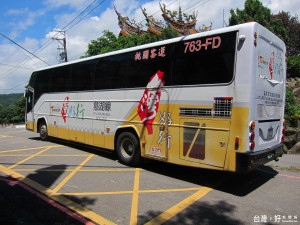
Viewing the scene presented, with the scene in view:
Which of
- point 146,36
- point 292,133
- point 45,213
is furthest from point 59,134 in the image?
point 146,36

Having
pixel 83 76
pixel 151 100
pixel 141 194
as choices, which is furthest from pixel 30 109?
pixel 141 194

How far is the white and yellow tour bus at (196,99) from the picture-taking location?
15.1 ft

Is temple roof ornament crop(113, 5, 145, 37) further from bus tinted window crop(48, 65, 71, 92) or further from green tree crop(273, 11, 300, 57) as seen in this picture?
bus tinted window crop(48, 65, 71, 92)

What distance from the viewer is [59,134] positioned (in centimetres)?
1008

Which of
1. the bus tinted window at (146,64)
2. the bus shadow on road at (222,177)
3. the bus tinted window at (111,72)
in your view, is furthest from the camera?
the bus tinted window at (111,72)

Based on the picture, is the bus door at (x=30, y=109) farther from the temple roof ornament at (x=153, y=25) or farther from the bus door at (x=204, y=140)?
the temple roof ornament at (x=153, y=25)

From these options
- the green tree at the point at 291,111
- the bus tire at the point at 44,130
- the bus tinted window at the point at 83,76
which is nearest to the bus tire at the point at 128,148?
the bus tinted window at the point at 83,76

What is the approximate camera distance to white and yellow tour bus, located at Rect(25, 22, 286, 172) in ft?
15.1

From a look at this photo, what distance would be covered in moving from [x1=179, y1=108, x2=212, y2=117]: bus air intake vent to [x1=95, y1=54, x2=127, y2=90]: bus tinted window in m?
2.26

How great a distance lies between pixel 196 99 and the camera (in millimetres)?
5219

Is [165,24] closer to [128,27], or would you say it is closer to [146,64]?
[128,27]

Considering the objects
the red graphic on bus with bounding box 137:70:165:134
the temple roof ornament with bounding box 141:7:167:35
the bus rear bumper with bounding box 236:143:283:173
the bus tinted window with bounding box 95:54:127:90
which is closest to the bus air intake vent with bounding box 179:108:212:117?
the red graphic on bus with bounding box 137:70:165:134

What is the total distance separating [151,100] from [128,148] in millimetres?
1751

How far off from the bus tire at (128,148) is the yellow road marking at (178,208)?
216 centimetres
